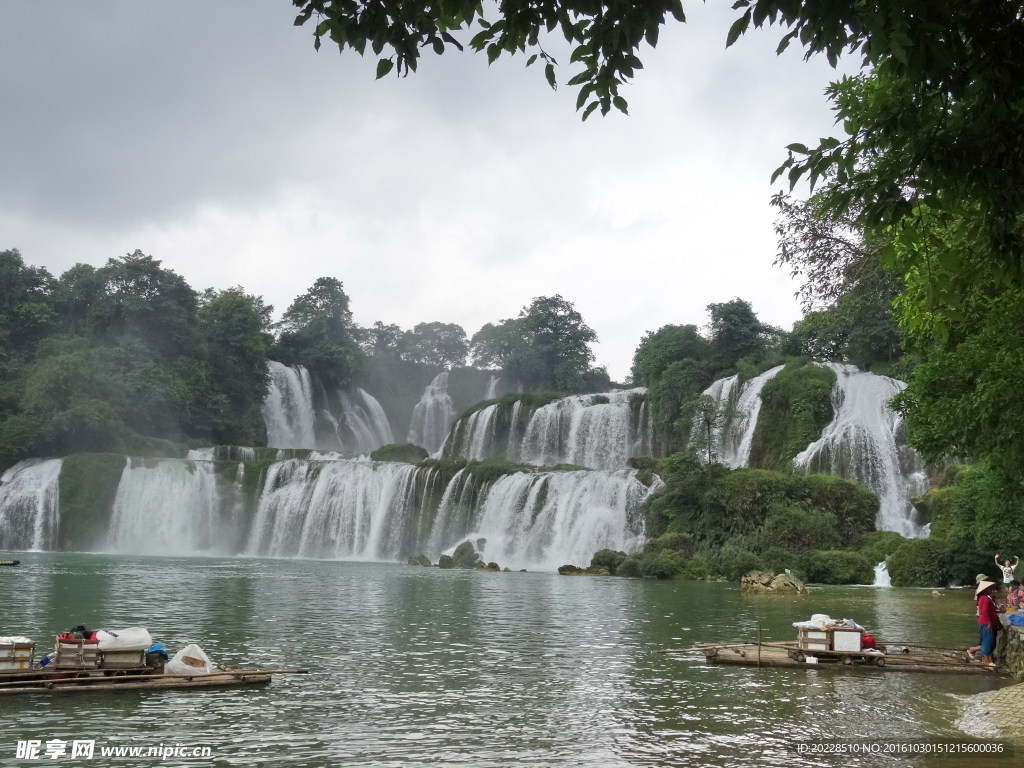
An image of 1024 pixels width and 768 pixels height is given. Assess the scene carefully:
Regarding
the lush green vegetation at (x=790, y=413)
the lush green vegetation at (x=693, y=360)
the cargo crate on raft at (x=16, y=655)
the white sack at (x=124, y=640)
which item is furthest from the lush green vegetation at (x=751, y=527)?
the cargo crate on raft at (x=16, y=655)

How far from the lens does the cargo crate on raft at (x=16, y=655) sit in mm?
A: 10203

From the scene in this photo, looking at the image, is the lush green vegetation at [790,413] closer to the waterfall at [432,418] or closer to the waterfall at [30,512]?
the waterfall at [30,512]

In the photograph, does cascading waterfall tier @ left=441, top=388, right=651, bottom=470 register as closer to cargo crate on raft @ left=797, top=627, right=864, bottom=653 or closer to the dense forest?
the dense forest

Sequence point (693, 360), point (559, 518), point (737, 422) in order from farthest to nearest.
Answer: point (693, 360)
point (737, 422)
point (559, 518)

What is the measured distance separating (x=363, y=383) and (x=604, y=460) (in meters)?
34.6

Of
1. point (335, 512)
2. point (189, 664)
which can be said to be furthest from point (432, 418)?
Answer: point (189, 664)

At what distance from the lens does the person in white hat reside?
12609mm

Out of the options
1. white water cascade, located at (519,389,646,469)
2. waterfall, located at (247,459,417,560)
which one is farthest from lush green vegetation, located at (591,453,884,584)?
waterfall, located at (247,459,417,560)

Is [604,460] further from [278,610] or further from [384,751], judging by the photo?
[384,751]

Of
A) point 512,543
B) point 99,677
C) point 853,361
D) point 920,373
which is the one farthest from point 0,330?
point 920,373

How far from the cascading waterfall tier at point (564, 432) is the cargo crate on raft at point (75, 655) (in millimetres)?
38287

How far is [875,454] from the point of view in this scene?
124ft

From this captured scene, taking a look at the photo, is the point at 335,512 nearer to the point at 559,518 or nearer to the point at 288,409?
the point at 559,518

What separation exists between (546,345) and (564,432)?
2643cm
